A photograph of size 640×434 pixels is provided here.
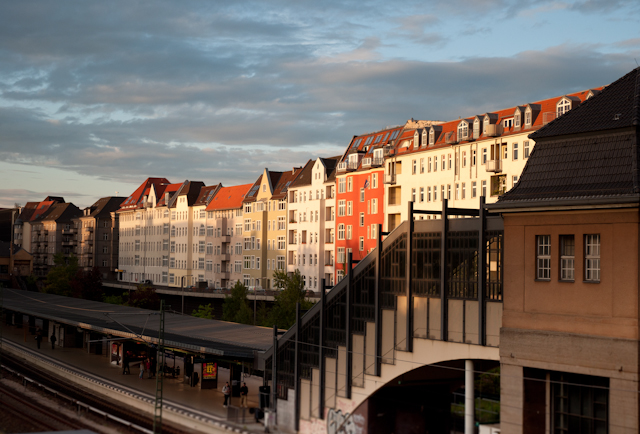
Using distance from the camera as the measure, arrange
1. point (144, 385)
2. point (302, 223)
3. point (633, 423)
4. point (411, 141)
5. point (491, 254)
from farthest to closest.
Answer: point (302, 223) < point (411, 141) < point (144, 385) < point (491, 254) < point (633, 423)

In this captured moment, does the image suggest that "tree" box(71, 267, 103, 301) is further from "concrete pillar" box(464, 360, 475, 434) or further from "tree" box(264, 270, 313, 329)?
"concrete pillar" box(464, 360, 475, 434)

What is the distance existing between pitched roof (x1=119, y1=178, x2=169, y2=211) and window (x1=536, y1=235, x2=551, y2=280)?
16173 cm

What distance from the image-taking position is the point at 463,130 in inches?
3403

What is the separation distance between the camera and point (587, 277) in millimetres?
27547

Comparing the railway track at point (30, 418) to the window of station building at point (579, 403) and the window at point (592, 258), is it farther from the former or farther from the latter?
the window at point (592, 258)

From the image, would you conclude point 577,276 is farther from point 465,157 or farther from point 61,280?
point 61,280

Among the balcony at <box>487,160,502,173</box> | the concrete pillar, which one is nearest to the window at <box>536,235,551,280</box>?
the concrete pillar

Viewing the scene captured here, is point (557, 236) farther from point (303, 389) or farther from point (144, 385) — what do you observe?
point (144, 385)

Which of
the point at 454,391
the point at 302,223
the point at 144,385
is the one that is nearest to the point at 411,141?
the point at 302,223

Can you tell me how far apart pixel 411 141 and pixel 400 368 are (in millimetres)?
64701

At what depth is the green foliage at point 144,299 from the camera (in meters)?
129

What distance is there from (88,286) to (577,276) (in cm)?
13892

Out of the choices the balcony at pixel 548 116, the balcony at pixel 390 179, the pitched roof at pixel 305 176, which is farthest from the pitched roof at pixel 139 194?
the balcony at pixel 548 116

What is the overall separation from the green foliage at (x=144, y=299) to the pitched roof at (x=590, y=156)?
107 meters
